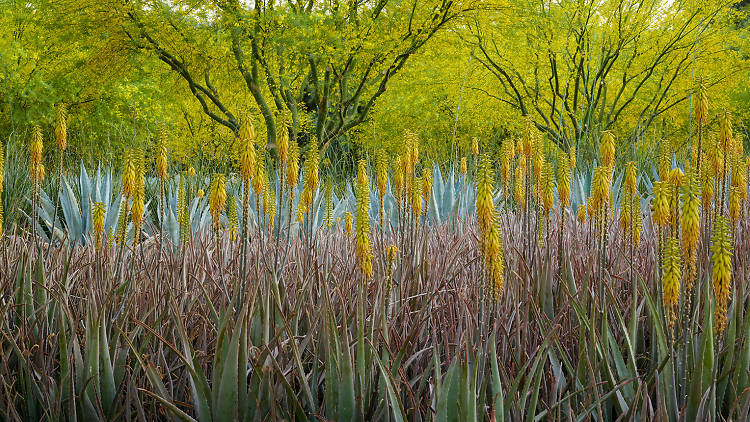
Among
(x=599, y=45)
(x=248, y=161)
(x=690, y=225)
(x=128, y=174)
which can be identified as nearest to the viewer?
(x=690, y=225)

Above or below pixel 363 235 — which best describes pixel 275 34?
above

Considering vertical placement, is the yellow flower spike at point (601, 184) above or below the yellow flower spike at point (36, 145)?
below

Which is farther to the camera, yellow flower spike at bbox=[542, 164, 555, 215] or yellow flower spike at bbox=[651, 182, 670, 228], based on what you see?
yellow flower spike at bbox=[542, 164, 555, 215]

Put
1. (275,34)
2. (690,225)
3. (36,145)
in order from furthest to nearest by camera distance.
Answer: (275,34), (36,145), (690,225)

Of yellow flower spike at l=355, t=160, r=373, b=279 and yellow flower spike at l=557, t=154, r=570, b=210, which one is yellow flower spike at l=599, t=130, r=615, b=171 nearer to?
yellow flower spike at l=557, t=154, r=570, b=210

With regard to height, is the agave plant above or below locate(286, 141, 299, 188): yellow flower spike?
below

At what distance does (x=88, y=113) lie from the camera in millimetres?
17500

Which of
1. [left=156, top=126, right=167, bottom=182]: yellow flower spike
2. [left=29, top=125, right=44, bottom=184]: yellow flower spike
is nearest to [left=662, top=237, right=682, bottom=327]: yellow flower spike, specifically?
[left=156, top=126, right=167, bottom=182]: yellow flower spike

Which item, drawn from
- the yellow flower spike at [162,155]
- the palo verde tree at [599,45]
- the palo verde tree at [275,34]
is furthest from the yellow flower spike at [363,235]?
the palo verde tree at [599,45]

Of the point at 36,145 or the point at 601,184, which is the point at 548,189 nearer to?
the point at 601,184

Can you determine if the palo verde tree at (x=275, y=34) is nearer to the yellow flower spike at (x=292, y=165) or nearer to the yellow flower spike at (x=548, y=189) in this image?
the yellow flower spike at (x=292, y=165)

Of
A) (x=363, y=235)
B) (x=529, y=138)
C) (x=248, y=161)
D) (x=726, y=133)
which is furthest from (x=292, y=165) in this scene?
(x=726, y=133)

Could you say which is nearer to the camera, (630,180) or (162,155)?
(630,180)

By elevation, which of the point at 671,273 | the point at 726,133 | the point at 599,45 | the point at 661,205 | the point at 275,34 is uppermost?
the point at 275,34
